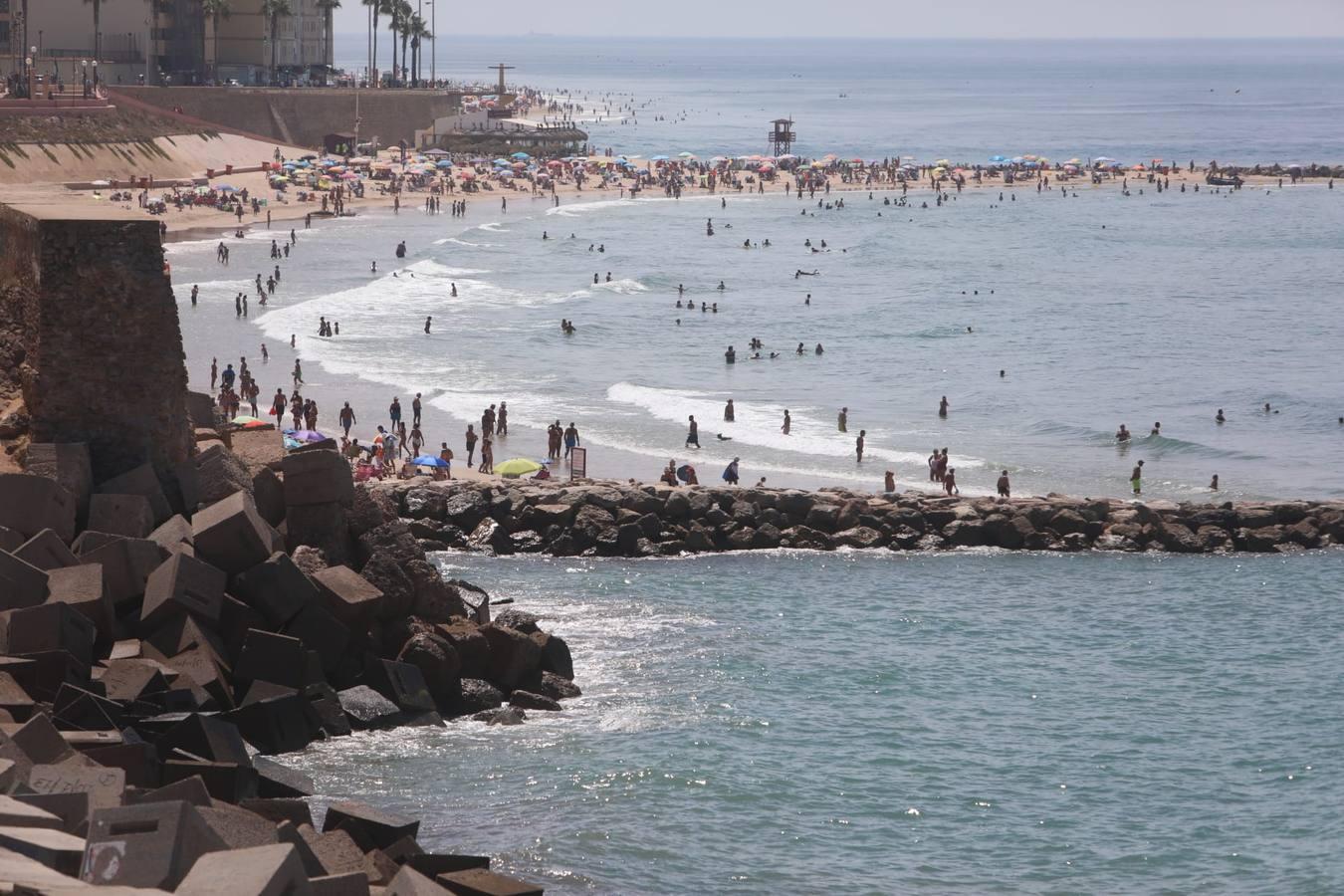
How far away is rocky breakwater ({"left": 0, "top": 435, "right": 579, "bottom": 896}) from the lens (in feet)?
34.3

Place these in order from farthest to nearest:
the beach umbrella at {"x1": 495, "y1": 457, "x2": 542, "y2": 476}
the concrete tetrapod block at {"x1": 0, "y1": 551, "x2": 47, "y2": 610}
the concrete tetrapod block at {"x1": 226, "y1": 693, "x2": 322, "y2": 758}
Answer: the beach umbrella at {"x1": 495, "y1": 457, "x2": 542, "y2": 476} < the concrete tetrapod block at {"x1": 226, "y1": 693, "x2": 322, "y2": 758} < the concrete tetrapod block at {"x1": 0, "y1": 551, "x2": 47, "y2": 610}

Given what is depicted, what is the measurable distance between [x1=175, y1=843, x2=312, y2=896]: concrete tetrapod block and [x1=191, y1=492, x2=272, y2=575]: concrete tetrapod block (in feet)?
21.7

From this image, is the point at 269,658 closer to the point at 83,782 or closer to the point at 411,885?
the point at 83,782

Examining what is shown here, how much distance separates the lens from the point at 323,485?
58.9 ft

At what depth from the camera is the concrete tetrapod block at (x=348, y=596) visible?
16.9m

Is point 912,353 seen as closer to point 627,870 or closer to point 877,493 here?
point 877,493

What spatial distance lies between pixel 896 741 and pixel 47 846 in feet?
34.7

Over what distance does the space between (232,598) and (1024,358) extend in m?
37.0

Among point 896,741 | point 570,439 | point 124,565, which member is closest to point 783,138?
point 570,439

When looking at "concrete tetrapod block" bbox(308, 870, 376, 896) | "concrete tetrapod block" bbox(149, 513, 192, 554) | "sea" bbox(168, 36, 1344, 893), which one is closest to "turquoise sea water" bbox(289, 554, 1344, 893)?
"sea" bbox(168, 36, 1344, 893)

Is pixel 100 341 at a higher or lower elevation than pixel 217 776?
higher

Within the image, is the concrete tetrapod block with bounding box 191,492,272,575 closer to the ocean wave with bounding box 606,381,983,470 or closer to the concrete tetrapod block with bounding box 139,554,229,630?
the concrete tetrapod block with bounding box 139,554,229,630

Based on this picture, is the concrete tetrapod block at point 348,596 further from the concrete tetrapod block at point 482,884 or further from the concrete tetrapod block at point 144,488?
the concrete tetrapod block at point 482,884

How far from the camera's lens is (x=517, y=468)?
30906 mm
